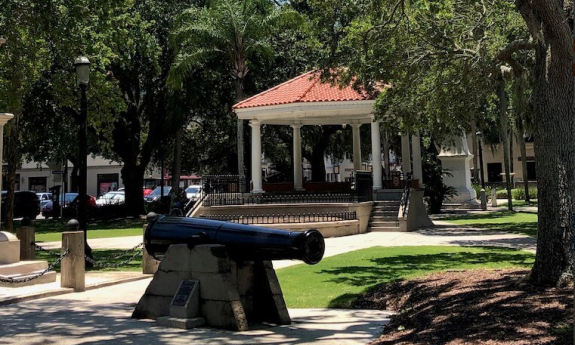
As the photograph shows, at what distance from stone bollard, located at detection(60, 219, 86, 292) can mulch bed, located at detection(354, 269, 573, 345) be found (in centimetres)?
507

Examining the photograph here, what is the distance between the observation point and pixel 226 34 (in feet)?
92.9

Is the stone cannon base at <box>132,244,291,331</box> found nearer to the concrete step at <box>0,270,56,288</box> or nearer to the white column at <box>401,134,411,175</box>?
the concrete step at <box>0,270,56,288</box>

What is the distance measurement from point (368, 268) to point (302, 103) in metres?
13.0

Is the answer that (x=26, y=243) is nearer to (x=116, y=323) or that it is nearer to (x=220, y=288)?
(x=116, y=323)

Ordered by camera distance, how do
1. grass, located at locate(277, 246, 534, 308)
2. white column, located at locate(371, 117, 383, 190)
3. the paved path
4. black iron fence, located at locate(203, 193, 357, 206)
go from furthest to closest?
1. white column, located at locate(371, 117, 383, 190)
2. black iron fence, located at locate(203, 193, 357, 206)
3. grass, located at locate(277, 246, 534, 308)
4. the paved path

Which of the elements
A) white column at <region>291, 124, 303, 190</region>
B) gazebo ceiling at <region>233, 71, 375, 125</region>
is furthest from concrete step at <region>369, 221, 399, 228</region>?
white column at <region>291, 124, 303, 190</region>

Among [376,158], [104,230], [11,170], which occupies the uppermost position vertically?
[376,158]

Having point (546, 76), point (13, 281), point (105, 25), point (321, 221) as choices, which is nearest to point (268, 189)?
point (321, 221)

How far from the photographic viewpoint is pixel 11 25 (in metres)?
13.2

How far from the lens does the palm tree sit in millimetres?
27734

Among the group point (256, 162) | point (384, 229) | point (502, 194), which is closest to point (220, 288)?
point (384, 229)

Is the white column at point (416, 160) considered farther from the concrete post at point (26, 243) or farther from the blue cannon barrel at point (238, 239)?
the blue cannon barrel at point (238, 239)

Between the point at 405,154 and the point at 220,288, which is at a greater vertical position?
the point at 405,154

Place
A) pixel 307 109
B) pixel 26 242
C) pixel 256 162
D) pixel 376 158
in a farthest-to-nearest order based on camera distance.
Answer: pixel 256 162 → pixel 376 158 → pixel 307 109 → pixel 26 242
